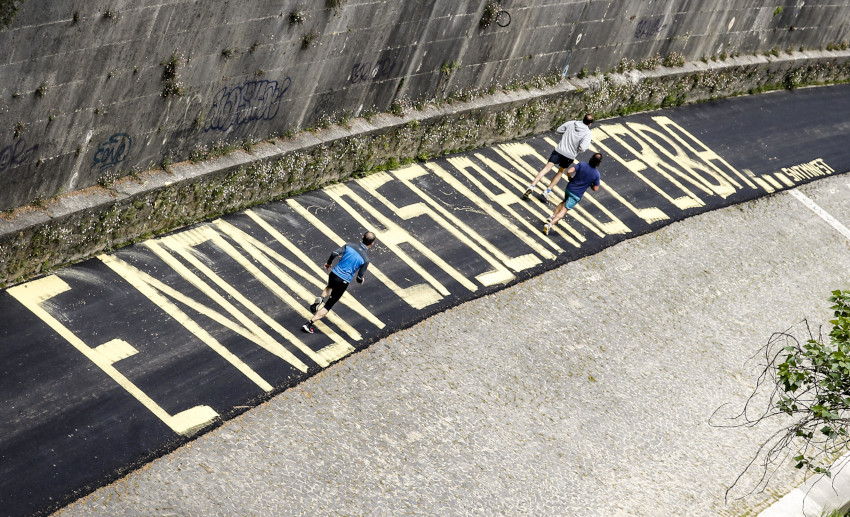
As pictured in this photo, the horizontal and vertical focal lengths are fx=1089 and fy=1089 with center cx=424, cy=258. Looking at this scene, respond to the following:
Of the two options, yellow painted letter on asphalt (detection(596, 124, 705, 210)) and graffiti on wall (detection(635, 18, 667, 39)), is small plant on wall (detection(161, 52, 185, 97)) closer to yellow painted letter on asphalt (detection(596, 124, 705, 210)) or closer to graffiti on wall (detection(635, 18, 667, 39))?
yellow painted letter on asphalt (detection(596, 124, 705, 210))

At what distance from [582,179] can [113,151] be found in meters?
7.47

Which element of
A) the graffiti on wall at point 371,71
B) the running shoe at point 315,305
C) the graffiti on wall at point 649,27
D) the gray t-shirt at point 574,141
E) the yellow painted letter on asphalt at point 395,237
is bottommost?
the running shoe at point 315,305

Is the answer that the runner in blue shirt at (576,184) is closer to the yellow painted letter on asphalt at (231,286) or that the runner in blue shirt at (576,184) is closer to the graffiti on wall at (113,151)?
the yellow painted letter on asphalt at (231,286)

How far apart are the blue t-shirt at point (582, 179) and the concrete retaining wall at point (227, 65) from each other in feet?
9.10

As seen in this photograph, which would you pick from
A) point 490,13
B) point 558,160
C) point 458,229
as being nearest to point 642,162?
point 558,160

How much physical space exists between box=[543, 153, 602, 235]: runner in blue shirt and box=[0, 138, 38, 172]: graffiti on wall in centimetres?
822

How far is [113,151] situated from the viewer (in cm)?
1346

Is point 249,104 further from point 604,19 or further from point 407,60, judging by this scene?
→ point 604,19

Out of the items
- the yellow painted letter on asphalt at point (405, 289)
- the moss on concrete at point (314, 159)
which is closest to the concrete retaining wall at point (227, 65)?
the moss on concrete at point (314, 159)

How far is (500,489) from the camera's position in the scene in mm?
12000

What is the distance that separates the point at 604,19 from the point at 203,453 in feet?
43.7

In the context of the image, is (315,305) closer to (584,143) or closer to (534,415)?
(534,415)

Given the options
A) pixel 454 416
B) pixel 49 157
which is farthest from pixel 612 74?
pixel 49 157

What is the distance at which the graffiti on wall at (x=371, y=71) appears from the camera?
16.5 meters
